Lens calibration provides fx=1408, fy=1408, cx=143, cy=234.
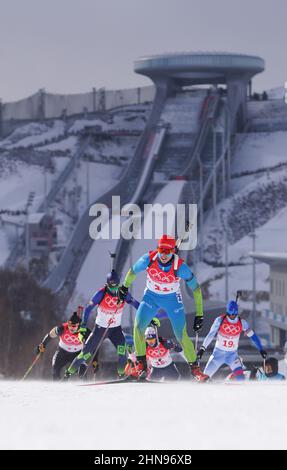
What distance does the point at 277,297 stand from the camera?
70500 millimetres

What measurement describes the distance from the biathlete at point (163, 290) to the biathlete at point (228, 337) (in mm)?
1474

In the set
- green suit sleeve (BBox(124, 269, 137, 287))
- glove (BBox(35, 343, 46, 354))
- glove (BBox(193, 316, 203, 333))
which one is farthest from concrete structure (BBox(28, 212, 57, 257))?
glove (BBox(193, 316, 203, 333))

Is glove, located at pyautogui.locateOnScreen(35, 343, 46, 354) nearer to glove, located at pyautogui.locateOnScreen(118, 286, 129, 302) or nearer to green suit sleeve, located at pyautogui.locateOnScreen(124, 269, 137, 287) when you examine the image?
glove, located at pyautogui.locateOnScreen(118, 286, 129, 302)

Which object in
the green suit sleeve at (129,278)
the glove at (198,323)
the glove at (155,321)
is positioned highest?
the green suit sleeve at (129,278)

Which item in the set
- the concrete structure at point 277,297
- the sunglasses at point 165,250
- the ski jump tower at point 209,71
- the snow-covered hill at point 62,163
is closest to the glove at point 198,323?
the sunglasses at point 165,250

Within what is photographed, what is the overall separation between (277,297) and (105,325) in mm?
49478

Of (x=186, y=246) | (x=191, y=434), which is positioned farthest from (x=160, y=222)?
(x=191, y=434)

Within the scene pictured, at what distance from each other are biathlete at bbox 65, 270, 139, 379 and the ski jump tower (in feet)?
306

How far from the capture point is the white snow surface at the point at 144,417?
1459 cm

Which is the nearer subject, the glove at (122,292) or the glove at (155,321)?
the glove at (122,292)

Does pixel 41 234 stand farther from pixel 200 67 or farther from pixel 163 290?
pixel 163 290

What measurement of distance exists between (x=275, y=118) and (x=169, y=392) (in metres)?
106

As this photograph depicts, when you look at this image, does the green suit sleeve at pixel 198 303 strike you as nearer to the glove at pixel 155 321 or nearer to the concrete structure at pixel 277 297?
the glove at pixel 155 321

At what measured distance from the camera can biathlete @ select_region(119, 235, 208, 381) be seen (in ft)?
63.4
